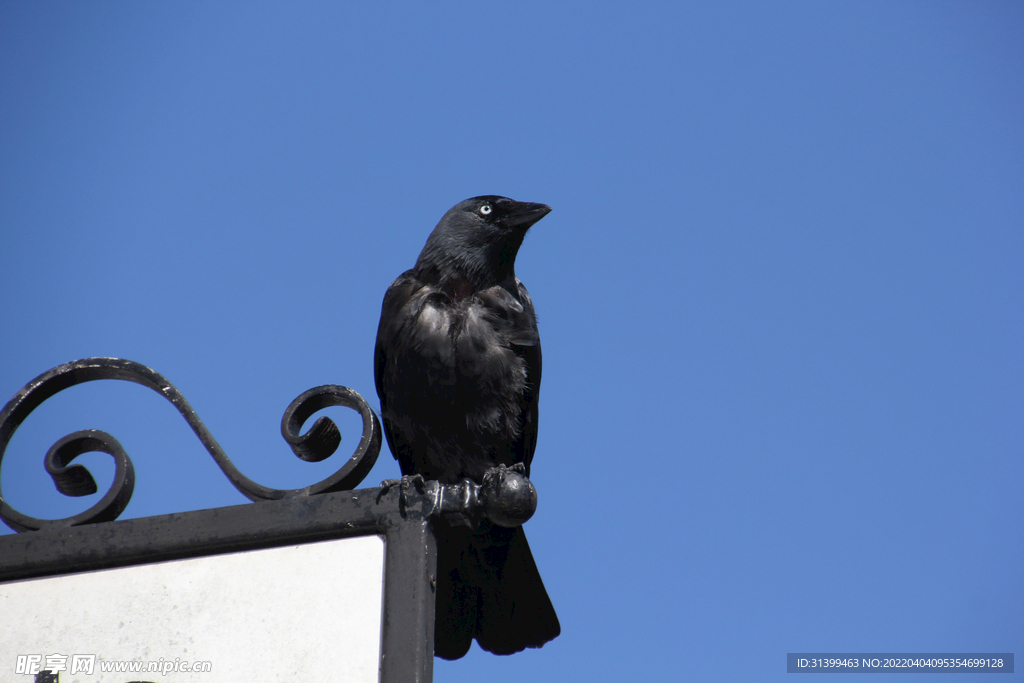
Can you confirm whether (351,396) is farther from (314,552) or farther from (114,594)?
(114,594)

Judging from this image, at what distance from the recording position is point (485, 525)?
194cm

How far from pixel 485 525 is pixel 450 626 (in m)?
1.66

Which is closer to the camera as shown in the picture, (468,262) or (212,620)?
(212,620)

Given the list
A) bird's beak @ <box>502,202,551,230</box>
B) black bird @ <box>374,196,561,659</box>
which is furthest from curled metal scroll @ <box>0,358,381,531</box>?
bird's beak @ <box>502,202,551,230</box>

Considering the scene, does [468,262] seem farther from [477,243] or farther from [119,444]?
[119,444]

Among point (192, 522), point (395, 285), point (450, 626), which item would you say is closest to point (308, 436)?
point (192, 522)

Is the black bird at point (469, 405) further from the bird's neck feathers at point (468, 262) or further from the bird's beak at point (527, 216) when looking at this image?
the bird's beak at point (527, 216)

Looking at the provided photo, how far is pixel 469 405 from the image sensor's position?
12.0 ft

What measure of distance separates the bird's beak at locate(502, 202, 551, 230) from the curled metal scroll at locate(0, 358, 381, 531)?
2.34 meters

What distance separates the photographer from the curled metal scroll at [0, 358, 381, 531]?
1903mm

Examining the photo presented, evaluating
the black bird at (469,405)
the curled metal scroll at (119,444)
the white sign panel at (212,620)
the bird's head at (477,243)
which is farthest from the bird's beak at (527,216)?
the white sign panel at (212,620)

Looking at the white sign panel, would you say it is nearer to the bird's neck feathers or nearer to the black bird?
the black bird

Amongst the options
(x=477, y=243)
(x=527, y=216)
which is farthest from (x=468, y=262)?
(x=527, y=216)

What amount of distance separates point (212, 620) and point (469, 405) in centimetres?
198
